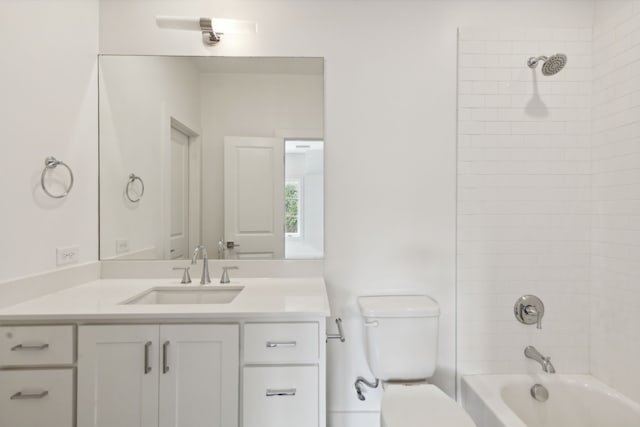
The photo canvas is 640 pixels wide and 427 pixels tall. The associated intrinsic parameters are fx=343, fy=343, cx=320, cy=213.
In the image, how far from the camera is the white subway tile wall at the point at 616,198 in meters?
1.67

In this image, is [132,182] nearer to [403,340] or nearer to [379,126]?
[379,126]

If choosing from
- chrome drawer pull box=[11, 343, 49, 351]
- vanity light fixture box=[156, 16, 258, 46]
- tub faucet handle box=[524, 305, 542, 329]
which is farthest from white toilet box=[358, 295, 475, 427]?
vanity light fixture box=[156, 16, 258, 46]

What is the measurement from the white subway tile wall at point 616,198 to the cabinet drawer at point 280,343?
1590mm

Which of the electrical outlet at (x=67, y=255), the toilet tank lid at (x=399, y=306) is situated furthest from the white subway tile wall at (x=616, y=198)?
the electrical outlet at (x=67, y=255)

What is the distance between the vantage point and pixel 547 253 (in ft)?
6.37

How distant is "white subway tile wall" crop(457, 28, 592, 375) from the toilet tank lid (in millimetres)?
297

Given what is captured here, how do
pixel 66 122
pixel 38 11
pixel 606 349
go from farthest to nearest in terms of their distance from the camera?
pixel 606 349 → pixel 66 122 → pixel 38 11

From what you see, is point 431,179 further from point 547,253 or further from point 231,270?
point 231,270

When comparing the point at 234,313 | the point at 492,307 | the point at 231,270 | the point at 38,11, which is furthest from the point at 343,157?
the point at 38,11

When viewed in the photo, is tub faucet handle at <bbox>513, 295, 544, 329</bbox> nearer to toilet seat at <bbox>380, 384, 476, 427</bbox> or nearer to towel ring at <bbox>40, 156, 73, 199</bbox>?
toilet seat at <bbox>380, 384, 476, 427</bbox>

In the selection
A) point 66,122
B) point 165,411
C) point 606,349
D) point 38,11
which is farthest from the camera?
point 606,349

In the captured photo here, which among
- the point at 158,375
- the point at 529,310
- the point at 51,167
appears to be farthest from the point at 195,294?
the point at 529,310

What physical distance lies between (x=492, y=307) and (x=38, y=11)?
2667 millimetres

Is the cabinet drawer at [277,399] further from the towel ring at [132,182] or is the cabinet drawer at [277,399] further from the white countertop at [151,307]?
the towel ring at [132,182]
